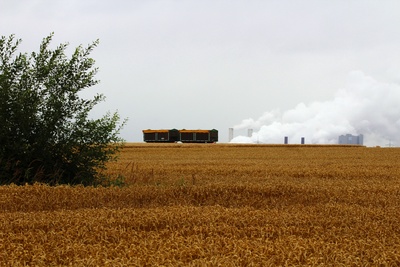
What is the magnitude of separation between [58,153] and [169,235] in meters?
8.05

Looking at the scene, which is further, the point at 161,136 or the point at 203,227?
the point at 161,136

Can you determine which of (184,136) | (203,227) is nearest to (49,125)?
(203,227)

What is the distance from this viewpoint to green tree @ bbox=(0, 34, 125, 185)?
14.2m

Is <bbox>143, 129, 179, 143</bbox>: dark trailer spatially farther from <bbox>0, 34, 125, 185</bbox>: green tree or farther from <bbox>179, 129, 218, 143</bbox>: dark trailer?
<bbox>0, 34, 125, 185</bbox>: green tree

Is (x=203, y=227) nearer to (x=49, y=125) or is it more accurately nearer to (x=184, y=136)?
(x=49, y=125)

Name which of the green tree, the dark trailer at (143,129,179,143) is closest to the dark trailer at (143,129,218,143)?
the dark trailer at (143,129,179,143)

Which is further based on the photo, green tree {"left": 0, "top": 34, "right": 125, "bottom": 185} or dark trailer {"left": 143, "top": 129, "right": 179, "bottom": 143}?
dark trailer {"left": 143, "top": 129, "right": 179, "bottom": 143}

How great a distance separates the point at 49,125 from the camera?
14.4m

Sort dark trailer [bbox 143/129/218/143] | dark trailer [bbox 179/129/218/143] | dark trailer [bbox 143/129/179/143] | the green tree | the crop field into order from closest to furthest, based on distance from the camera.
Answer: the crop field < the green tree < dark trailer [bbox 143/129/179/143] < dark trailer [bbox 143/129/218/143] < dark trailer [bbox 179/129/218/143]

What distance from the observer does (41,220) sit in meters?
8.42

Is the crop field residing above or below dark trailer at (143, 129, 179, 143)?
below

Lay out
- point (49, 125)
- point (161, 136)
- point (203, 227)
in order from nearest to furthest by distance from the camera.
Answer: point (203, 227) < point (49, 125) < point (161, 136)

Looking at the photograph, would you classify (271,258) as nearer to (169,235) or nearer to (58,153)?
(169,235)

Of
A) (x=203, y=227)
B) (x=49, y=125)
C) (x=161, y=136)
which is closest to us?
(x=203, y=227)
